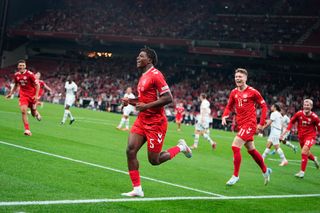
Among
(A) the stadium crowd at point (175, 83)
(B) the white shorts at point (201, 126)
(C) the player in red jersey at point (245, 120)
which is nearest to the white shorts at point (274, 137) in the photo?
(B) the white shorts at point (201, 126)

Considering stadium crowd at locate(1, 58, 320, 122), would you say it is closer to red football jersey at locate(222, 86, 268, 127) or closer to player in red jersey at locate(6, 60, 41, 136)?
player in red jersey at locate(6, 60, 41, 136)

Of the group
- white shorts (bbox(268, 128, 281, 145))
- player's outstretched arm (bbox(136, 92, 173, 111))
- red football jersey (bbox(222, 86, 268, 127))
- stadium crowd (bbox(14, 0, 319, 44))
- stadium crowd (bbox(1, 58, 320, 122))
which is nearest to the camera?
player's outstretched arm (bbox(136, 92, 173, 111))

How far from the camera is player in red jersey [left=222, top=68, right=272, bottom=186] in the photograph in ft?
38.5

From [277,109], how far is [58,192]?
13.0 m

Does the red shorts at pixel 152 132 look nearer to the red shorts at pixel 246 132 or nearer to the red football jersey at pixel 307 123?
the red shorts at pixel 246 132

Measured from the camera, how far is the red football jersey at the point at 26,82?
16.4m

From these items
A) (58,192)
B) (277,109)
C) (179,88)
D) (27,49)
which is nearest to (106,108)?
(179,88)

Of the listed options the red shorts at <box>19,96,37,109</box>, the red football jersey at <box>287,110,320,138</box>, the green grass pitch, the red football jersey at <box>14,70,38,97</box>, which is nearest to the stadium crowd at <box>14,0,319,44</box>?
the red football jersey at <box>287,110,320,138</box>

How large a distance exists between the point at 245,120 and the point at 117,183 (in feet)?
12.0

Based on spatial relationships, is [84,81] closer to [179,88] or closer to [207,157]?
[179,88]

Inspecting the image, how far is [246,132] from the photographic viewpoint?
465 inches

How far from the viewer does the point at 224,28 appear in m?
49.7

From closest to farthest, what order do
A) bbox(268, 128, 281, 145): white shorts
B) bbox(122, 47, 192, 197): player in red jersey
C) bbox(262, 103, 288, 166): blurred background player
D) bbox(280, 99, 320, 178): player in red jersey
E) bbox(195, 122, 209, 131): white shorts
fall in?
bbox(122, 47, 192, 197): player in red jersey → bbox(280, 99, 320, 178): player in red jersey → bbox(262, 103, 288, 166): blurred background player → bbox(268, 128, 281, 145): white shorts → bbox(195, 122, 209, 131): white shorts

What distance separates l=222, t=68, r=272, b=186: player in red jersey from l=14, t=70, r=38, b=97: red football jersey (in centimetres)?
719
